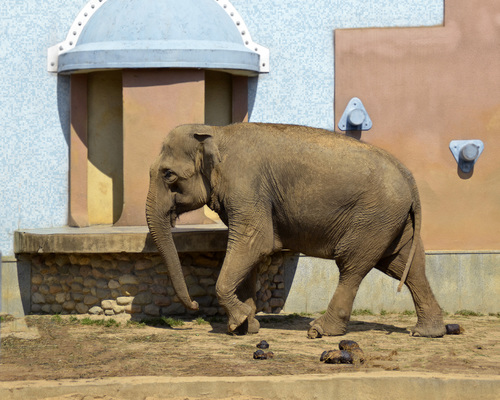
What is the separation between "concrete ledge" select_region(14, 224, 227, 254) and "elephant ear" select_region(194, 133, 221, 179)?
3.02ft

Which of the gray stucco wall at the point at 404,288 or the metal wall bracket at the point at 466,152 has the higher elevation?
the metal wall bracket at the point at 466,152

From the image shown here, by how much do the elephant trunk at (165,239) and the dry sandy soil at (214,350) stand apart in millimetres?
401

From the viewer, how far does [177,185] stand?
902 centimetres

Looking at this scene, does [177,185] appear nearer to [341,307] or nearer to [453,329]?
[341,307]

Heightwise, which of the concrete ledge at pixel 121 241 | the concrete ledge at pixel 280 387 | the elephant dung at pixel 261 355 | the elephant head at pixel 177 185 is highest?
the elephant head at pixel 177 185

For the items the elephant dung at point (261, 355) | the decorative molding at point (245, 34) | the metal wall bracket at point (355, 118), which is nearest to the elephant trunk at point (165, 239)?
the elephant dung at point (261, 355)

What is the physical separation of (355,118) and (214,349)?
368 cm

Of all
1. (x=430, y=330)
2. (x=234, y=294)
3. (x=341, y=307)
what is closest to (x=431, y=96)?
(x=430, y=330)

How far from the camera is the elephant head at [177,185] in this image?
29.3ft

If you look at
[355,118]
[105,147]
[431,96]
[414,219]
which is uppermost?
[431,96]

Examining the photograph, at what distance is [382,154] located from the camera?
29.7 ft

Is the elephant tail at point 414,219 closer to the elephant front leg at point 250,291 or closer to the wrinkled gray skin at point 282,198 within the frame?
the wrinkled gray skin at point 282,198

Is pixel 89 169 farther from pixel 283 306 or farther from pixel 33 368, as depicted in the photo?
pixel 33 368

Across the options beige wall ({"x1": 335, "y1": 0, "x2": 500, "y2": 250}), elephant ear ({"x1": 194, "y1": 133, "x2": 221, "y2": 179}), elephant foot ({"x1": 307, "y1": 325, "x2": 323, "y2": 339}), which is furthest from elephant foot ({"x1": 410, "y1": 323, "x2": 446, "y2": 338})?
elephant ear ({"x1": 194, "y1": 133, "x2": 221, "y2": 179})
